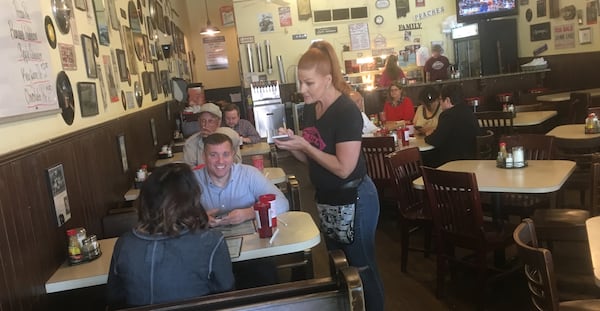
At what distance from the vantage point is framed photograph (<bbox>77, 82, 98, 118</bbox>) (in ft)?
11.0

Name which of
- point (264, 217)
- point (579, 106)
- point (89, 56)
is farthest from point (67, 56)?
point (579, 106)

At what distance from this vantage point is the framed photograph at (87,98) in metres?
3.36

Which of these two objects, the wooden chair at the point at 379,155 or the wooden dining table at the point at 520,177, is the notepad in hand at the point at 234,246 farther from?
the wooden chair at the point at 379,155

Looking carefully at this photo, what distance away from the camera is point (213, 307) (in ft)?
4.80

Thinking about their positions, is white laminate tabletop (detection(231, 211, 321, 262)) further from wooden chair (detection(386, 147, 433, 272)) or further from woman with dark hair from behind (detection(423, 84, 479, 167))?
woman with dark hair from behind (detection(423, 84, 479, 167))

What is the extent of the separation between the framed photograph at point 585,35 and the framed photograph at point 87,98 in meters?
7.51

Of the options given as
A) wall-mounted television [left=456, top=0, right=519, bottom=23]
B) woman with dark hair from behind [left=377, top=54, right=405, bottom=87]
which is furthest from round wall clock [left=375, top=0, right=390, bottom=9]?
woman with dark hair from behind [left=377, top=54, right=405, bottom=87]

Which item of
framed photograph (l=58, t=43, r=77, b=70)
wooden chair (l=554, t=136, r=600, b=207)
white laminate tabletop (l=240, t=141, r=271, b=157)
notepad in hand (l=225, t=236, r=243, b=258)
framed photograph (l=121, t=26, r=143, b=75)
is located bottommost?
wooden chair (l=554, t=136, r=600, b=207)

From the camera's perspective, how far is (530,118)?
5.87 meters

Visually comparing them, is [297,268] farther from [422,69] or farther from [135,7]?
[422,69]

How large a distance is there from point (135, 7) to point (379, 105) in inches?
195

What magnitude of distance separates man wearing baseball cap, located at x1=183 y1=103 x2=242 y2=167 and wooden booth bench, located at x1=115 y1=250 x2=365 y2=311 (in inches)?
115

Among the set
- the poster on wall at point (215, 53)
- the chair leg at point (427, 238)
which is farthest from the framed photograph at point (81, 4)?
the poster on wall at point (215, 53)

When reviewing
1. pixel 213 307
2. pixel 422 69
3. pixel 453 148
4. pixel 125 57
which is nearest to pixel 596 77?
pixel 422 69
